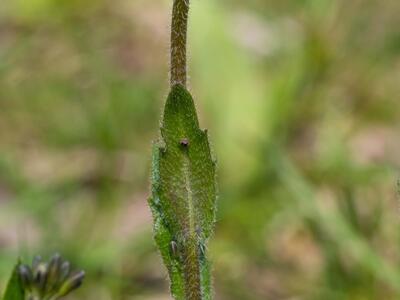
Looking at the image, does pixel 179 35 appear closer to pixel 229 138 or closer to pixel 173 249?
pixel 173 249

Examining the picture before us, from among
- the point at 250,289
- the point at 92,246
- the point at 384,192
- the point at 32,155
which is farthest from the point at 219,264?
the point at 32,155

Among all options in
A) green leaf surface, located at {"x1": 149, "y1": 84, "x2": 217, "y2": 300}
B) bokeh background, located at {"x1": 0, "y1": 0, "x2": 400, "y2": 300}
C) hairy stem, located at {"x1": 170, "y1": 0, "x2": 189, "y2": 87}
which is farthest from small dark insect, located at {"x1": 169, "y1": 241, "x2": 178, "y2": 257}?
bokeh background, located at {"x1": 0, "y1": 0, "x2": 400, "y2": 300}

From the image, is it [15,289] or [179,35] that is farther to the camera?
[15,289]

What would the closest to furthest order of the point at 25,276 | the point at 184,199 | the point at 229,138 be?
the point at 184,199 < the point at 25,276 < the point at 229,138

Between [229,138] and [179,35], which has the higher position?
[229,138]

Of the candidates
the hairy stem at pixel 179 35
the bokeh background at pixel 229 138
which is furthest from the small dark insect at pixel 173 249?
the bokeh background at pixel 229 138

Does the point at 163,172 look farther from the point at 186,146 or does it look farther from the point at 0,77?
the point at 0,77

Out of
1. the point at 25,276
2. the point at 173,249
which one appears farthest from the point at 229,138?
the point at 173,249

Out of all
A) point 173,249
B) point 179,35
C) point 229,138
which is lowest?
point 173,249
